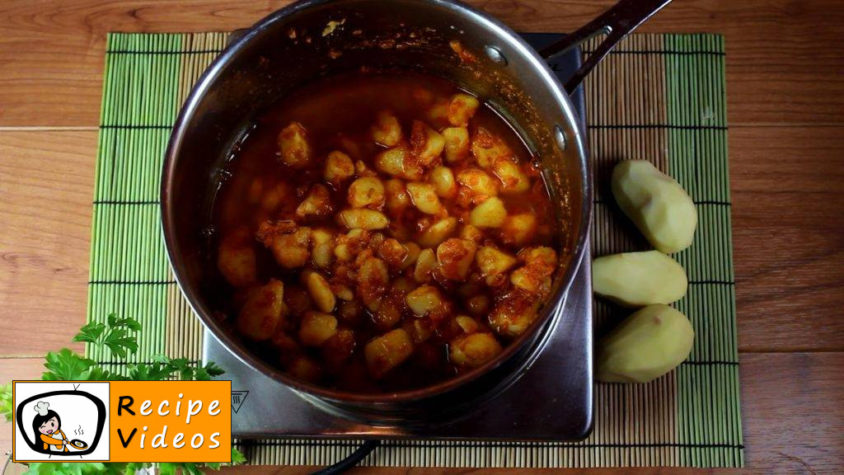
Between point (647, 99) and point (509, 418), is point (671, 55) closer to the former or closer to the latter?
point (647, 99)

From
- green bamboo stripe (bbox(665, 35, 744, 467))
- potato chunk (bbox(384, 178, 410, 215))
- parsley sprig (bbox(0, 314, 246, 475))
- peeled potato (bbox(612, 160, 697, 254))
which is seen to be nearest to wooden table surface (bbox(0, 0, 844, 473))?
green bamboo stripe (bbox(665, 35, 744, 467))

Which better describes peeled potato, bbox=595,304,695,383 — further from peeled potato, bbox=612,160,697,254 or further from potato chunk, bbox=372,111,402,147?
potato chunk, bbox=372,111,402,147

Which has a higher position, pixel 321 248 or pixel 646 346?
pixel 321 248

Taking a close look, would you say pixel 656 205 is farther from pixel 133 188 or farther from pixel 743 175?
pixel 133 188

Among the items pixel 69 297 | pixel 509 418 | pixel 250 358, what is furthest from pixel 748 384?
pixel 69 297

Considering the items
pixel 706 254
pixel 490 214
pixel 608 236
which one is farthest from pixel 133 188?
pixel 706 254

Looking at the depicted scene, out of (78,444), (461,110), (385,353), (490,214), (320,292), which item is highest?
(461,110)
